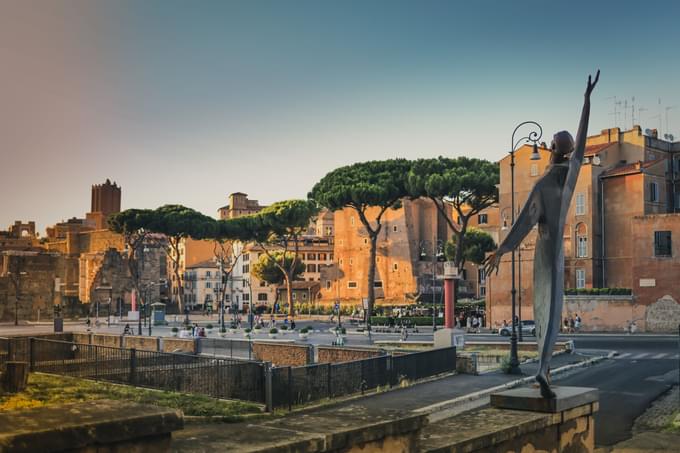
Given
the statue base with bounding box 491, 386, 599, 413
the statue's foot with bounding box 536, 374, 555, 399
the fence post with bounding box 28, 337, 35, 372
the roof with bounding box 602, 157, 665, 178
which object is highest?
the roof with bounding box 602, 157, 665, 178

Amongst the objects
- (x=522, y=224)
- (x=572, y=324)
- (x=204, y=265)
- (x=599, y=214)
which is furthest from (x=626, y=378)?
(x=204, y=265)

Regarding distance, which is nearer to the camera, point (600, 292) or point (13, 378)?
point (13, 378)

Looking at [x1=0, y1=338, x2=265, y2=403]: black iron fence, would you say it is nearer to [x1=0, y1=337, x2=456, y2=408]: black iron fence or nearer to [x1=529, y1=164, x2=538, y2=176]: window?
[x1=0, y1=337, x2=456, y2=408]: black iron fence

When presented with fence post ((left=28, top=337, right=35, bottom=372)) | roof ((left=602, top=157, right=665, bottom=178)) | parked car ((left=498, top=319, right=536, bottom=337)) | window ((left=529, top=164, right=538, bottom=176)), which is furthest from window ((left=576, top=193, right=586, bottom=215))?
fence post ((left=28, top=337, right=35, bottom=372))

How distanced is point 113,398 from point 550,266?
609 inches

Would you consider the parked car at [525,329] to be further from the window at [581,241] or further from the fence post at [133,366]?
the fence post at [133,366]

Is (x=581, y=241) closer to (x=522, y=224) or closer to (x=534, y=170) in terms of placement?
(x=534, y=170)

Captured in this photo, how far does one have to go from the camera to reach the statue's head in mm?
6797

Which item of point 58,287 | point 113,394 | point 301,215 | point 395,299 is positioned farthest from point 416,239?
point 113,394

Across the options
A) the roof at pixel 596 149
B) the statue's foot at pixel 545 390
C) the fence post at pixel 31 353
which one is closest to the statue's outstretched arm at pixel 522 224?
the statue's foot at pixel 545 390

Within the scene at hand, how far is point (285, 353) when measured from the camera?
30438 millimetres

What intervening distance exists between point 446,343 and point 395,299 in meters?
61.2

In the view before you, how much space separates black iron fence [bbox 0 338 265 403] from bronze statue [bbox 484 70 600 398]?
13.5 meters

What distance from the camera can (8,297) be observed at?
77.0 meters
